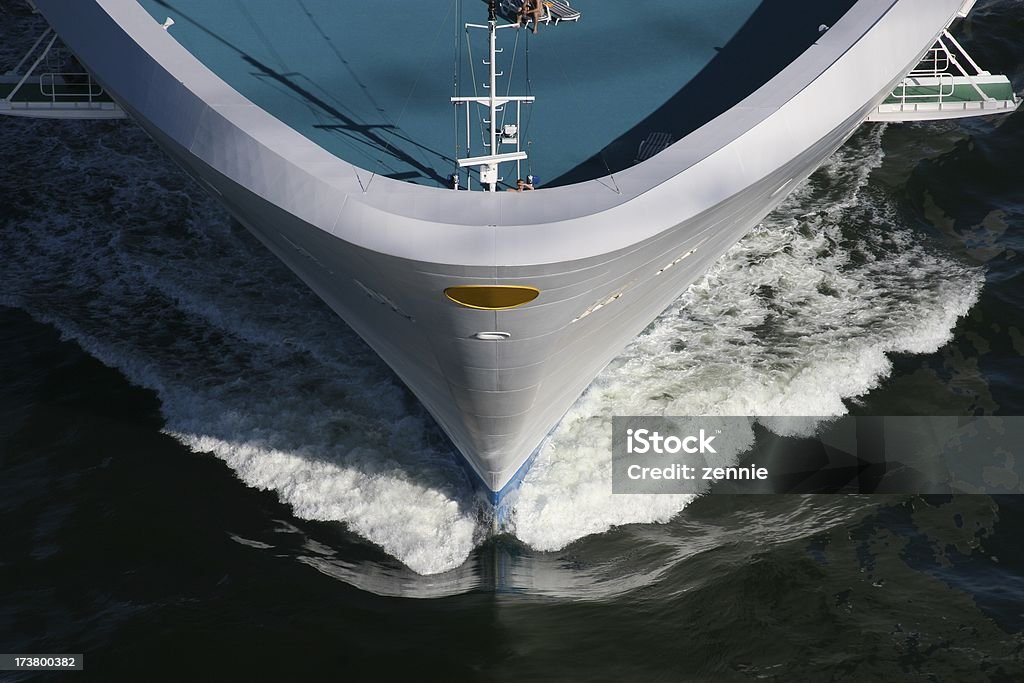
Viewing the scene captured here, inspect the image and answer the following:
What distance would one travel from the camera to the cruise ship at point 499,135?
14.5 m

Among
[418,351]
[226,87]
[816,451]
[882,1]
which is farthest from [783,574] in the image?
[226,87]

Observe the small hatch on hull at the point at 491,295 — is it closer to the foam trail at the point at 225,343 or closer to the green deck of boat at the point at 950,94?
the foam trail at the point at 225,343

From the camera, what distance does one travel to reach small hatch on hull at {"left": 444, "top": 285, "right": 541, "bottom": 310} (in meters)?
14.3

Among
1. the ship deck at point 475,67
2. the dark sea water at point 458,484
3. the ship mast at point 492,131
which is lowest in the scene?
the dark sea water at point 458,484

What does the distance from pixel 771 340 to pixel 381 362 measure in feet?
23.3

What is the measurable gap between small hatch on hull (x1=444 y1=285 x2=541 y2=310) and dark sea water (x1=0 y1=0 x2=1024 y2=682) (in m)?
5.08

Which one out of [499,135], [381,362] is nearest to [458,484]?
[381,362]

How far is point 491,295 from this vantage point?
14.4m

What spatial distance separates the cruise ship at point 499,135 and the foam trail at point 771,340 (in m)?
1.27

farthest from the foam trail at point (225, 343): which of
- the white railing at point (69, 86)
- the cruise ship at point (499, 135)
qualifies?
the white railing at point (69, 86)

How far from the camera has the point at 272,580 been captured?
58.9ft

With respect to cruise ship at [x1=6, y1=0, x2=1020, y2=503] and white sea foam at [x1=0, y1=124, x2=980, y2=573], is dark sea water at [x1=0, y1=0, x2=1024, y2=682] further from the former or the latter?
cruise ship at [x1=6, y1=0, x2=1020, y2=503]

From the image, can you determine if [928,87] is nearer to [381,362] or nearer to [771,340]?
[771,340]

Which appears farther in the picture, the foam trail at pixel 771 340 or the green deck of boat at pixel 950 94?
the green deck of boat at pixel 950 94
